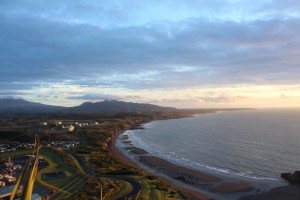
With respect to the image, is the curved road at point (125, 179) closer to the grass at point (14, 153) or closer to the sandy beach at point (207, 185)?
the sandy beach at point (207, 185)

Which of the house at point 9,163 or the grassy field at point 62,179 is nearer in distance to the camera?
the grassy field at point 62,179

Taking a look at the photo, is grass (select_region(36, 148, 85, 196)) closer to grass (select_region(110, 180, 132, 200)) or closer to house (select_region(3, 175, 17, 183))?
house (select_region(3, 175, 17, 183))

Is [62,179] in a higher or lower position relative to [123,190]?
higher

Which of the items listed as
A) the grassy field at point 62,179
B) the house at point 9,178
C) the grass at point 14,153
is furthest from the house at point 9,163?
the house at point 9,178

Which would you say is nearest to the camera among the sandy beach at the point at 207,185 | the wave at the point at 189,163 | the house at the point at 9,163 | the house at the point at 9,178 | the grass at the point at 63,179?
the grass at the point at 63,179

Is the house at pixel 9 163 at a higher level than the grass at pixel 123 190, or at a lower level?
higher

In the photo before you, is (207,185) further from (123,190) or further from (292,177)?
(123,190)

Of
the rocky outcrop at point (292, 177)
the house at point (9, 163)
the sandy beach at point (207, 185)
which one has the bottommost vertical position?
the sandy beach at point (207, 185)

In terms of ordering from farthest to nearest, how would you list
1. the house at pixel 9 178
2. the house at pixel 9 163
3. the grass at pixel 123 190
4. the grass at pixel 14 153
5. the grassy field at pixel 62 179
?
the grass at pixel 14 153 < the house at pixel 9 163 < the house at pixel 9 178 < the grassy field at pixel 62 179 < the grass at pixel 123 190

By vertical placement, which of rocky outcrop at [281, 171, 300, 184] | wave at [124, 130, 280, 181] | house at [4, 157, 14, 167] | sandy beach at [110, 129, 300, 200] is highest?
house at [4, 157, 14, 167]

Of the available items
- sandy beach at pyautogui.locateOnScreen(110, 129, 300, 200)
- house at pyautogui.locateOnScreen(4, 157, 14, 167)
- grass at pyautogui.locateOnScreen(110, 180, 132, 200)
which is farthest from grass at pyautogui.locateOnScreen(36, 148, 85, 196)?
sandy beach at pyautogui.locateOnScreen(110, 129, 300, 200)

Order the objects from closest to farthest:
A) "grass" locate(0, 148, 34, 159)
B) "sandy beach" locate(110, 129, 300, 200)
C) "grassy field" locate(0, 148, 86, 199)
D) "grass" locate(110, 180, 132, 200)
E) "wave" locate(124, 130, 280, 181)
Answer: "grass" locate(110, 180, 132, 200) < "grassy field" locate(0, 148, 86, 199) < "sandy beach" locate(110, 129, 300, 200) < "wave" locate(124, 130, 280, 181) < "grass" locate(0, 148, 34, 159)

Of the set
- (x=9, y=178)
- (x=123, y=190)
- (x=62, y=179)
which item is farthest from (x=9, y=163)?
(x=123, y=190)
